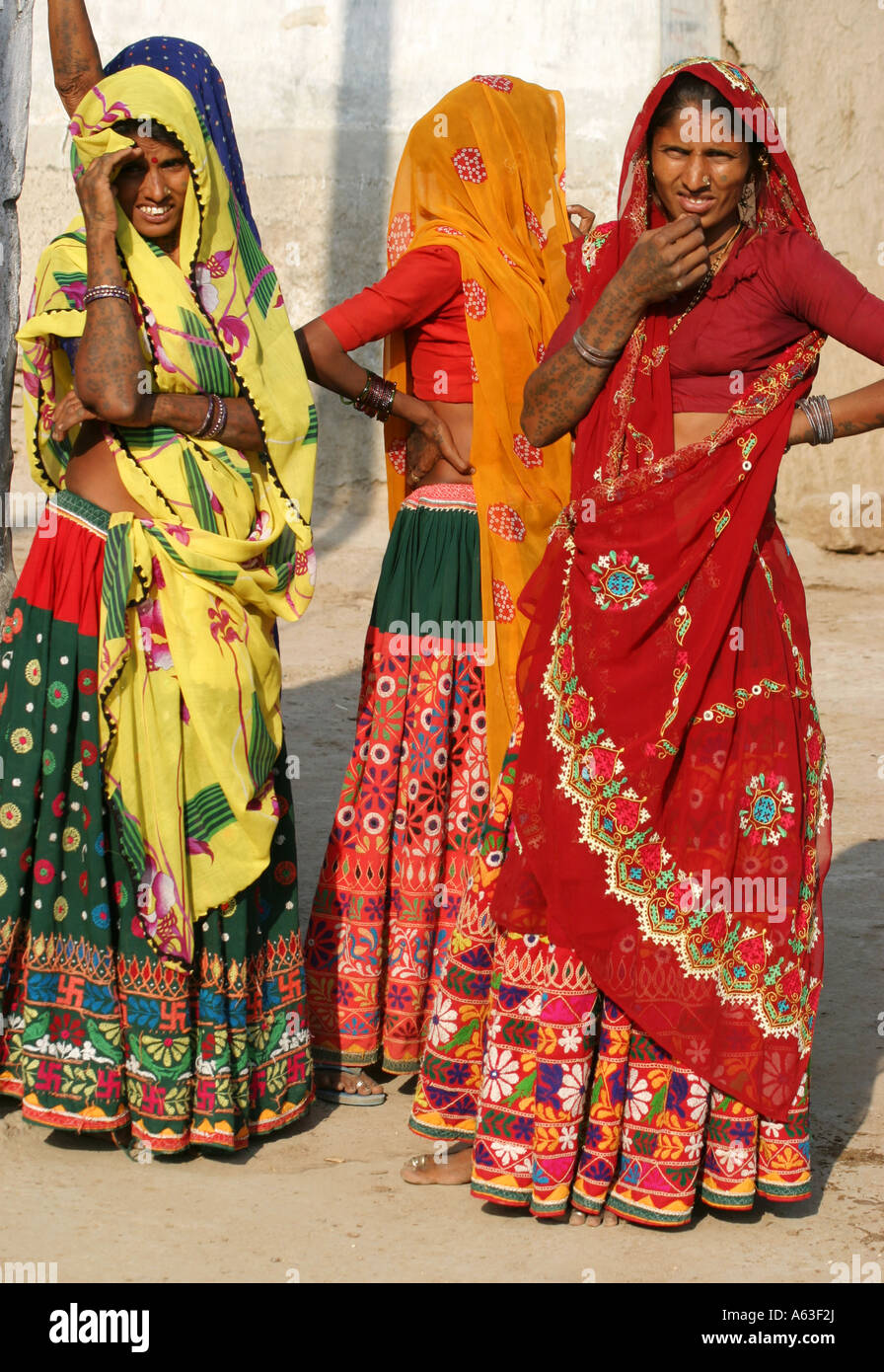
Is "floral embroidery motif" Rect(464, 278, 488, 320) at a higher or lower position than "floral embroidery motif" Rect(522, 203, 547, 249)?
lower

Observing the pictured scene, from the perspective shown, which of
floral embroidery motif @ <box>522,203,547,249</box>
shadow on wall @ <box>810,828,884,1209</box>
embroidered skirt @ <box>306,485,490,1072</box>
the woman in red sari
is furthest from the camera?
floral embroidery motif @ <box>522,203,547,249</box>

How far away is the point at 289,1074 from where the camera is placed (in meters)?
4.12

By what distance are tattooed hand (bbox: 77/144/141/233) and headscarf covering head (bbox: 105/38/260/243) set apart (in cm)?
26

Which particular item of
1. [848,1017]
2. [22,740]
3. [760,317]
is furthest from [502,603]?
[848,1017]

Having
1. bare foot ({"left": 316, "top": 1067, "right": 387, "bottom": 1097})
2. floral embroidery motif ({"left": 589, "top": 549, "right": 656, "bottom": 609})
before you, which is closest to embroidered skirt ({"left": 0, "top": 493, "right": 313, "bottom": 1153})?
bare foot ({"left": 316, "top": 1067, "right": 387, "bottom": 1097})

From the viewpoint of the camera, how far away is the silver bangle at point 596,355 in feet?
11.4

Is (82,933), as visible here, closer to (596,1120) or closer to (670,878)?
(596,1120)

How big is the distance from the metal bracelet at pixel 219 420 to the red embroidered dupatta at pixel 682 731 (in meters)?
0.87

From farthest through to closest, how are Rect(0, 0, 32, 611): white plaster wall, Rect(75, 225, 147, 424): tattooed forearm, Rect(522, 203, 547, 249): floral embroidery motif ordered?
Rect(0, 0, 32, 611): white plaster wall < Rect(522, 203, 547, 249): floral embroidery motif < Rect(75, 225, 147, 424): tattooed forearm

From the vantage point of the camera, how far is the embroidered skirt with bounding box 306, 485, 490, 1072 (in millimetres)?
4445

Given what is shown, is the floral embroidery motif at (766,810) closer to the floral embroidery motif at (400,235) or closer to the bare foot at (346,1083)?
the bare foot at (346,1083)

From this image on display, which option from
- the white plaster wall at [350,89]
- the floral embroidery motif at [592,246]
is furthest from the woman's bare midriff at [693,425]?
the white plaster wall at [350,89]

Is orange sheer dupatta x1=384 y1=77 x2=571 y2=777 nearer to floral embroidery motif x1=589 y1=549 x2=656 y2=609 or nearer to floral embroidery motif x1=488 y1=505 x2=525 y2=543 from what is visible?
floral embroidery motif x1=488 y1=505 x2=525 y2=543

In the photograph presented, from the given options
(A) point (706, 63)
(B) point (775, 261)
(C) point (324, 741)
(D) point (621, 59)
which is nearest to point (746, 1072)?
(B) point (775, 261)
